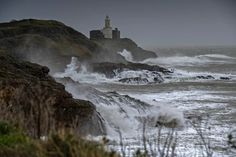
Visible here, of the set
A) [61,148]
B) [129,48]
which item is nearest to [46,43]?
[129,48]

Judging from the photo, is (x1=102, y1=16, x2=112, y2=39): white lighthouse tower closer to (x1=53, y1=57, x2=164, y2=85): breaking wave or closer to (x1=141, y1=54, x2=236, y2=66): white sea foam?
(x1=141, y1=54, x2=236, y2=66): white sea foam

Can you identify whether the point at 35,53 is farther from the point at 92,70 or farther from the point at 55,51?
the point at 92,70

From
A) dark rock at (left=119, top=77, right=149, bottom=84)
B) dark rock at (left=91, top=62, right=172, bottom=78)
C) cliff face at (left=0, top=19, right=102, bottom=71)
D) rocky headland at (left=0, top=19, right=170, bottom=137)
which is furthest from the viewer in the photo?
cliff face at (left=0, top=19, right=102, bottom=71)

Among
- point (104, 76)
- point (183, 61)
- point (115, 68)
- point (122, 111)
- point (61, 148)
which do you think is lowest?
point (122, 111)

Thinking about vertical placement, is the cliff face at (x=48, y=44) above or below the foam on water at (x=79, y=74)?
above

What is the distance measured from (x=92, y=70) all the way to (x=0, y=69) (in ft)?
103

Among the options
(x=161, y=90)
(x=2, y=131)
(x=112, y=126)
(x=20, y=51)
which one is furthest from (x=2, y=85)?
(x=20, y=51)

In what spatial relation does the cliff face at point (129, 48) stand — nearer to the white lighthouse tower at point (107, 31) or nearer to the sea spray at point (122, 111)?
the white lighthouse tower at point (107, 31)

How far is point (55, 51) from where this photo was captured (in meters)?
48.8

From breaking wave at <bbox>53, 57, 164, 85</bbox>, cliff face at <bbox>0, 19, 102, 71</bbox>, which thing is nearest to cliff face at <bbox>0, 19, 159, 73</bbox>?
cliff face at <bbox>0, 19, 102, 71</bbox>

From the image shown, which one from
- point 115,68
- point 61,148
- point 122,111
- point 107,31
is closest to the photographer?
point 61,148

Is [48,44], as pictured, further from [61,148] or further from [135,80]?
[61,148]

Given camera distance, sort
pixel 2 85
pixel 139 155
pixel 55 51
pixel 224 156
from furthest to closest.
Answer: pixel 55 51, pixel 2 85, pixel 224 156, pixel 139 155

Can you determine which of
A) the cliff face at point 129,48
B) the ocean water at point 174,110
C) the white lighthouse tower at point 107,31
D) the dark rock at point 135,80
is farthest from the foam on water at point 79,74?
the white lighthouse tower at point 107,31
